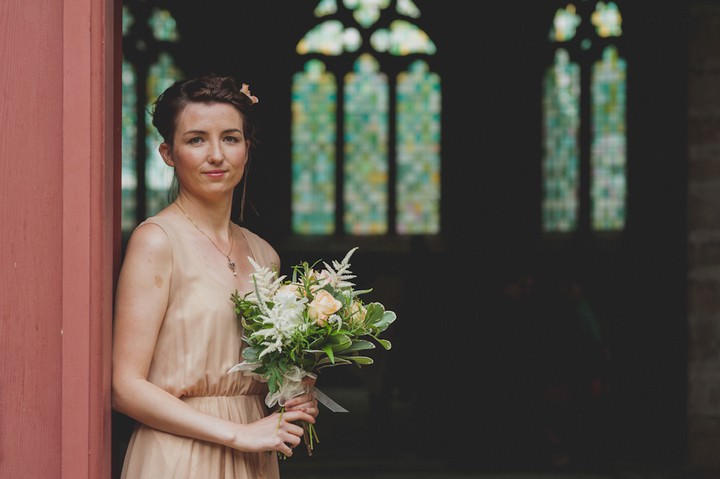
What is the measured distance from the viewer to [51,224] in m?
2.41

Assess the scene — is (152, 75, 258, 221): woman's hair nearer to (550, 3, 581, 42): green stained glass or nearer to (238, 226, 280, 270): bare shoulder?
(238, 226, 280, 270): bare shoulder

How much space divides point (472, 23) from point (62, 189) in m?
9.84

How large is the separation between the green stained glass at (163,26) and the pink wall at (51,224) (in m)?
9.56

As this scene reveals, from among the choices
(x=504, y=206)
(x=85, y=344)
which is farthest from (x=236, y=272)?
(x=504, y=206)

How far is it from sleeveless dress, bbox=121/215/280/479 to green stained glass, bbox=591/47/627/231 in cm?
934

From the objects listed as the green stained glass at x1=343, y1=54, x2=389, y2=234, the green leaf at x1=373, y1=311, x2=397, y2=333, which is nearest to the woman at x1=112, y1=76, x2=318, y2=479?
the green leaf at x1=373, y1=311, x2=397, y2=333

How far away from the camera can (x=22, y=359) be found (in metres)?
2.41

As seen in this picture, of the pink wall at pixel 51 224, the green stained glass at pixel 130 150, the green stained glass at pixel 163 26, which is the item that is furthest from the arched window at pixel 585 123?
the pink wall at pixel 51 224

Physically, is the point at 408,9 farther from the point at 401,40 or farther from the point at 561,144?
the point at 561,144

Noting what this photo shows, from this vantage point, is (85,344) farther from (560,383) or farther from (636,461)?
(636,461)

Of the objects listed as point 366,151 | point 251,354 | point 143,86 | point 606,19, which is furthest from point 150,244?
point 366,151

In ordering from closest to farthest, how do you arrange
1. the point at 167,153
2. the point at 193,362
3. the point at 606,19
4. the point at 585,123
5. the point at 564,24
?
the point at 193,362 → the point at 167,153 → the point at 606,19 → the point at 585,123 → the point at 564,24

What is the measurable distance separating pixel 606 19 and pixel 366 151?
10.7ft

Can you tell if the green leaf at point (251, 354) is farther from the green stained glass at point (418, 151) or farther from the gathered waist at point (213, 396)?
the green stained glass at point (418, 151)
